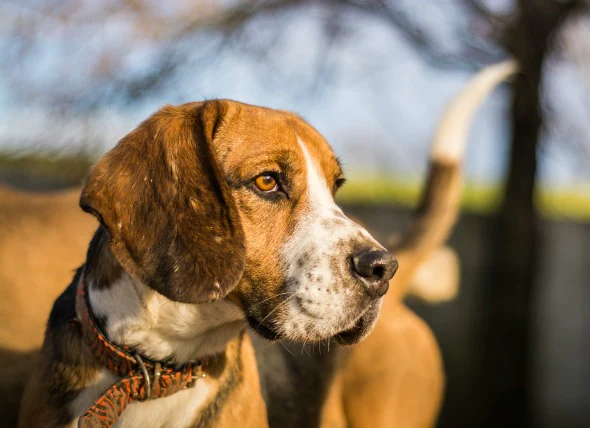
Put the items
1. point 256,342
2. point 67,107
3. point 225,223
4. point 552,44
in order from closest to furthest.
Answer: point 225,223, point 256,342, point 67,107, point 552,44

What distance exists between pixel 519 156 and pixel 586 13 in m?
1.07

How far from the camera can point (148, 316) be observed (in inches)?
79.3

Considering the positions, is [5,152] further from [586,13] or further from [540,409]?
[540,409]

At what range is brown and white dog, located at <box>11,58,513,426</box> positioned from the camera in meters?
1.89

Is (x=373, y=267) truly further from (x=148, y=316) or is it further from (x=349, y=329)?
(x=148, y=316)

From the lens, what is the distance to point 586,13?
4.70 meters

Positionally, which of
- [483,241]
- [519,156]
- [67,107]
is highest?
[67,107]

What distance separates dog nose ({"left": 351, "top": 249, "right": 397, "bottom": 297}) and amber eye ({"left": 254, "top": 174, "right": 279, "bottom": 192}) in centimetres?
35

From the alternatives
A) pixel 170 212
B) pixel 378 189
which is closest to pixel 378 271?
pixel 170 212

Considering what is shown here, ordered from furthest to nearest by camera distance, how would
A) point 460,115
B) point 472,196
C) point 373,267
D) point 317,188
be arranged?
1. point 472,196
2. point 460,115
3. point 317,188
4. point 373,267

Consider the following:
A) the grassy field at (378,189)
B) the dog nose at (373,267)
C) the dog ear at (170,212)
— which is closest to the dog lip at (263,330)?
the dog ear at (170,212)

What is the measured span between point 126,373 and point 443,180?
181cm

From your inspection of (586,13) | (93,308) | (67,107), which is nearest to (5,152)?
(67,107)

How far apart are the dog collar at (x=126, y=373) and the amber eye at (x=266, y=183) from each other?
1.89ft
